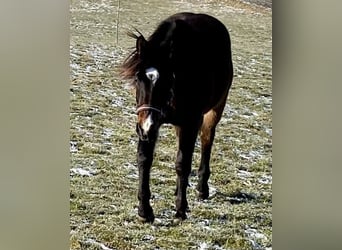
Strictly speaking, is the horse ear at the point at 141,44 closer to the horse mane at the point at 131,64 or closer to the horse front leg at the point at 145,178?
the horse mane at the point at 131,64

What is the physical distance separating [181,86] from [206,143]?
0.90ft

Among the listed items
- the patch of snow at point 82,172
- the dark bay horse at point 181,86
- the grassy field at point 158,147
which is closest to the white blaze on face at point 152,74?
the dark bay horse at point 181,86

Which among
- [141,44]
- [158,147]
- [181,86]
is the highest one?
[141,44]

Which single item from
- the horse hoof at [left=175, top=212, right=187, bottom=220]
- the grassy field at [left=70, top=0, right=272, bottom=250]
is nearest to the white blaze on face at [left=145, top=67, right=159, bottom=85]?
the grassy field at [left=70, top=0, right=272, bottom=250]

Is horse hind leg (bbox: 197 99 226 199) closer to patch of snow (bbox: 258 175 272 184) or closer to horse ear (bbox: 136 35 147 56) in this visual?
patch of snow (bbox: 258 175 272 184)

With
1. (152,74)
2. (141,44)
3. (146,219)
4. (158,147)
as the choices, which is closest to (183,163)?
(158,147)

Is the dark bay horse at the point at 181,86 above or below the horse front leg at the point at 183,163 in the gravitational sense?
above

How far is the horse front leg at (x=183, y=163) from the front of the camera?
2.29 metres

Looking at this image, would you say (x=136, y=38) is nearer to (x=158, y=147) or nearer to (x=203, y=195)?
(x=158, y=147)

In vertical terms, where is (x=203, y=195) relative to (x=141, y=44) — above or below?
below

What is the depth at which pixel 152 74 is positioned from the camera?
228cm
